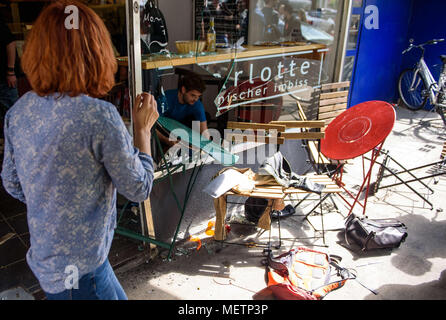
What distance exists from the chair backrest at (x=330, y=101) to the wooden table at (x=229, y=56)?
46 cm

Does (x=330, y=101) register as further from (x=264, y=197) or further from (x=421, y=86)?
(x=421, y=86)

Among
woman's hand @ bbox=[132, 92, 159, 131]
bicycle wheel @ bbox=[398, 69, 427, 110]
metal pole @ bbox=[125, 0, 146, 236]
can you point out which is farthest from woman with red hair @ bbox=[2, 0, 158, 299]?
bicycle wheel @ bbox=[398, 69, 427, 110]

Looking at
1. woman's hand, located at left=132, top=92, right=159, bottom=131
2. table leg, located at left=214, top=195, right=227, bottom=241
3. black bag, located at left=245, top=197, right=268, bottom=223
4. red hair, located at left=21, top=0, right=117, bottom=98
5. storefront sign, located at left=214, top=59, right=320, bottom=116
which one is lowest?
black bag, located at left=245, top=197, right=268, bottom=223

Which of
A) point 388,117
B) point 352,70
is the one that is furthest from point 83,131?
point 352,70

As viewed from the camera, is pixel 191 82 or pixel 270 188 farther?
pixel 191 82

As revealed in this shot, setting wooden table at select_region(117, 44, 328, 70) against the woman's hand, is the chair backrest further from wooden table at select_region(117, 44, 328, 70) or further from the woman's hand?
the woman's hand

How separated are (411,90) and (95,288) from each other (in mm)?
8281

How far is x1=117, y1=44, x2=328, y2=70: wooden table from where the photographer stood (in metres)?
3.01

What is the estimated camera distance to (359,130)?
3.56 metres

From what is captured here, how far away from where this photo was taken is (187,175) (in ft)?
11.6

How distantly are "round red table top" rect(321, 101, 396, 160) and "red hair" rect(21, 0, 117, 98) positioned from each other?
2706 mm

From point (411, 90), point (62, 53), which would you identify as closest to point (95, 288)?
point (62, 53)
